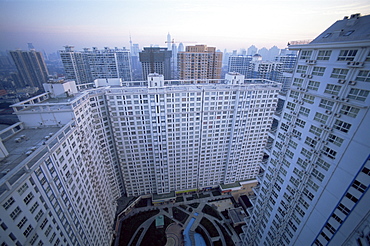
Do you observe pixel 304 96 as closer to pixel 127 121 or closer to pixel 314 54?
pixel 314 54

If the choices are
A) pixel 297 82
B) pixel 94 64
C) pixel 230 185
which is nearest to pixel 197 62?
pixel 94 64

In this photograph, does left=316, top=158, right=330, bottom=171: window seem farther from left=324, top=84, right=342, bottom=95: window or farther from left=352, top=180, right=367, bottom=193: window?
left=324, top=84, right=342, bottom=95: window

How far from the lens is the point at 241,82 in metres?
53.8

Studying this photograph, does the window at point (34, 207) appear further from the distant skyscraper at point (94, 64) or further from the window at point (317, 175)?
the distant skyscraper at point (94, 64)

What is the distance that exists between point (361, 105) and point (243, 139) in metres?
42.4

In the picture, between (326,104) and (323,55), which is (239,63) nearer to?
(323,55)

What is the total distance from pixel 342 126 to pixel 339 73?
552 centimetres

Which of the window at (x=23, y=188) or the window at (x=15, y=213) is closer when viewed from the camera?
the window at (x=15, y=213)

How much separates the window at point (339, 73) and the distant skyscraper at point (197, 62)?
99.8 meters

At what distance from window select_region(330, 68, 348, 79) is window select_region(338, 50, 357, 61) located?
3.44 ft

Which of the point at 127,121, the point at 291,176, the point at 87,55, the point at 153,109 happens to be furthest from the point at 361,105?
the point at 87,55

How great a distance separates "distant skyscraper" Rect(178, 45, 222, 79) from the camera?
358 ft

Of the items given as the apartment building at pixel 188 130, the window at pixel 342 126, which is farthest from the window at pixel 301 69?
the apartment building at pixel 188 130

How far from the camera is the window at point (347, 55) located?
15.2 metres
